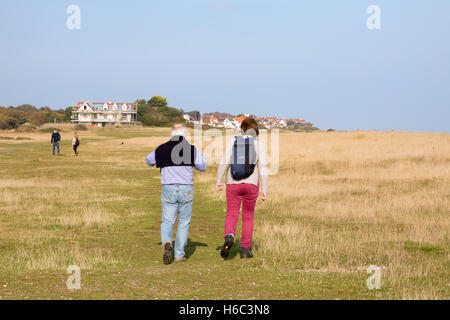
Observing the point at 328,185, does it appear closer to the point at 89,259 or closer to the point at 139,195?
the point at 139,195

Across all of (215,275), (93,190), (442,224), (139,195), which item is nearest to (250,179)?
(215,275)

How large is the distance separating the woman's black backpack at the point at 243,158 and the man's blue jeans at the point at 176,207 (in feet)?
2.63

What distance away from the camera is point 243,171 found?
30.2 ft

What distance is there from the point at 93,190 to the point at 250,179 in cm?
1404

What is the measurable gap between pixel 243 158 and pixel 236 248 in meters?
2.46

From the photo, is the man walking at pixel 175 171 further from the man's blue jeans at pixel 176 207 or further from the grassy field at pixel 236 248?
the grassy field at pixel 236 248

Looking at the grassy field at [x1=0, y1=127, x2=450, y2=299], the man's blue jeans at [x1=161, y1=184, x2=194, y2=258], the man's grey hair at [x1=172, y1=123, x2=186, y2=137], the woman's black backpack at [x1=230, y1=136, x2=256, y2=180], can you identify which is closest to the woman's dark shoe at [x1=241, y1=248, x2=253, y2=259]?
the grassy field at [x1=0, y1=127, x2=450, y2=299]

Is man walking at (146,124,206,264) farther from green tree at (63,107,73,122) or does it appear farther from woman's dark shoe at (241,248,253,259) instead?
green tree at (63,107,73,122)

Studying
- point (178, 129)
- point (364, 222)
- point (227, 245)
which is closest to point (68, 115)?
point (364, 222)

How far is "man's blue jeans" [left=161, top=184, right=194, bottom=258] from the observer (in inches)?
364

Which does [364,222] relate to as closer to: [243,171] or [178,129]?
[243,171]

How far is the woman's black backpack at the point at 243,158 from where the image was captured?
923 cm

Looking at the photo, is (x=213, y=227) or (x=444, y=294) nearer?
(x=444, y=294)

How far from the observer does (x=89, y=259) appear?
962 centimetres
